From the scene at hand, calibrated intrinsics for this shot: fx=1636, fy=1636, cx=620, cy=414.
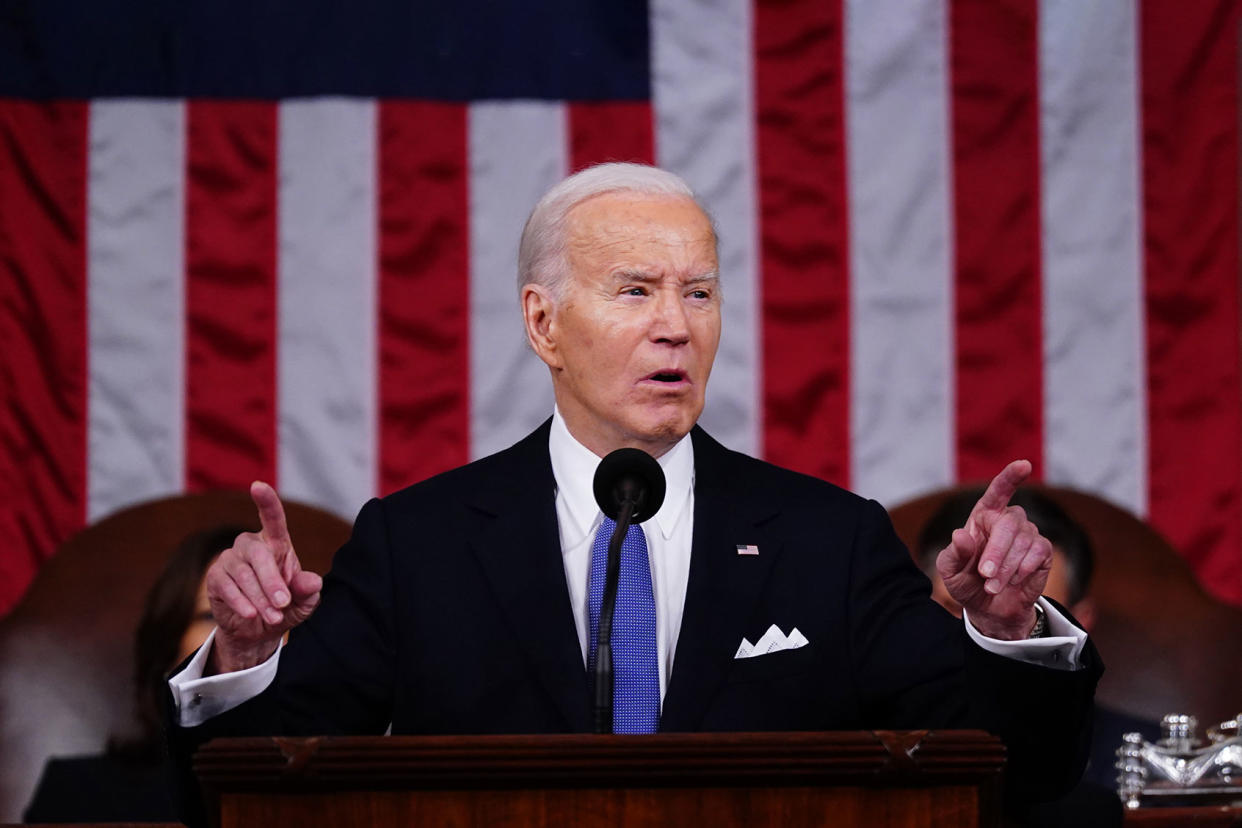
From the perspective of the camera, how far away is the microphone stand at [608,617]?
1770mm

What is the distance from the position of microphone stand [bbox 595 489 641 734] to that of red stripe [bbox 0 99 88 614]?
2762 millimetres

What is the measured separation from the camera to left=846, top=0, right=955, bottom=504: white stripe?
4406mm

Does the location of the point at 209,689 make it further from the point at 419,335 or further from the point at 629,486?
the point at 419,335

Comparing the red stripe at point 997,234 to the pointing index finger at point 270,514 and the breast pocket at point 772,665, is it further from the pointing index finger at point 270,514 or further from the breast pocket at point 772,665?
the pointing index finger at point 270,514

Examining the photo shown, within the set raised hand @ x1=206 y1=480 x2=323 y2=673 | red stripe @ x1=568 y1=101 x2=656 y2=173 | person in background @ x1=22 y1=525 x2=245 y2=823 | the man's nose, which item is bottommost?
person in background @ x1=22 y1=525 x2=245 y2=823

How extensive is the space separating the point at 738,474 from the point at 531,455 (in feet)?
1.03

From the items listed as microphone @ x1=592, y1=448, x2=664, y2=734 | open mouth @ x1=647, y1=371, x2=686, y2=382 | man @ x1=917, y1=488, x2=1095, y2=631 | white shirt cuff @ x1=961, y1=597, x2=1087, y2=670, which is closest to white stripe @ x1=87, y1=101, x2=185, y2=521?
man @ x1=917, y1=488, x2=1095, y2=631

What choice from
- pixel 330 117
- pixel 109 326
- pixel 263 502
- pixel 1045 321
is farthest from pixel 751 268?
pixel 263 502

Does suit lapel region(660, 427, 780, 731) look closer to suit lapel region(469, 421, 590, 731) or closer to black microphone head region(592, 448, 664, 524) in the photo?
suit lapel region(469, 421, 590, 731)

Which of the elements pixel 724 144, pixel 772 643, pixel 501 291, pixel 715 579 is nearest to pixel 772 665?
pixel 772 643

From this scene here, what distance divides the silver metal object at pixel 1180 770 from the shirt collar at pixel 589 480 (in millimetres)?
1104

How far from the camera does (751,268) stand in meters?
4.39

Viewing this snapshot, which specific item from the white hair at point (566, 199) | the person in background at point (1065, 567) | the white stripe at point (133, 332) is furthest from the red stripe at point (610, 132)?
the white hair at point (566, 199)

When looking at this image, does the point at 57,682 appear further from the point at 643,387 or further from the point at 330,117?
the point at 643,387
